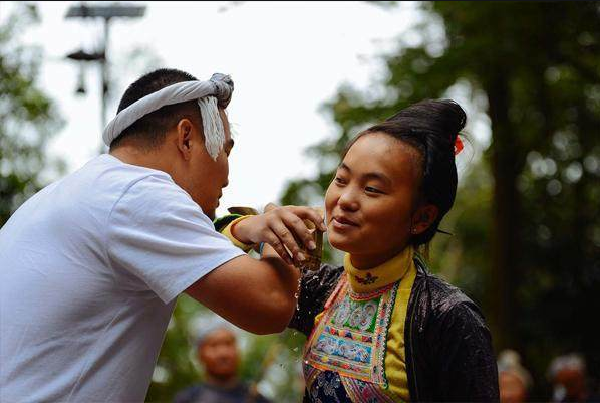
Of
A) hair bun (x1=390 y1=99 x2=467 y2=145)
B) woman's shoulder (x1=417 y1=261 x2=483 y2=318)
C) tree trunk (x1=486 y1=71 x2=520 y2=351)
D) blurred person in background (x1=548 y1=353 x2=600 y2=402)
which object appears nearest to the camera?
woman's shoulder (x1=417 y1=261 x2=483 y2=318)

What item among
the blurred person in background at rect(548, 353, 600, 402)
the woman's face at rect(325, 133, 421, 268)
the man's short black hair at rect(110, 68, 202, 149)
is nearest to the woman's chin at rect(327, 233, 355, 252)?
the woman's face at rect(325, 133, 421, 268)

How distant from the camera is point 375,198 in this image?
2.74m

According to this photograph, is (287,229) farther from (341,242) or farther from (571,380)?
(571,380)

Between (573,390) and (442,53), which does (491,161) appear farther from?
(573,390)

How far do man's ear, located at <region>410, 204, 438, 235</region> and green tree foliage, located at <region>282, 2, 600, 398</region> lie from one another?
7199mm

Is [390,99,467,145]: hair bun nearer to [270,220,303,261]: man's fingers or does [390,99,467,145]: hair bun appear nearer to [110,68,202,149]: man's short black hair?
[270,220,303,261]: man's fingers

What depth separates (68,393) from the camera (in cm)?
262

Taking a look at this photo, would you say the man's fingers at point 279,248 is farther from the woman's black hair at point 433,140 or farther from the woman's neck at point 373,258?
the woman's black hair at point 433,140

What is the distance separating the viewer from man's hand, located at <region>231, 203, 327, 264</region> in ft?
8.56

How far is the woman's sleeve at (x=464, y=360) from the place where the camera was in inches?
102

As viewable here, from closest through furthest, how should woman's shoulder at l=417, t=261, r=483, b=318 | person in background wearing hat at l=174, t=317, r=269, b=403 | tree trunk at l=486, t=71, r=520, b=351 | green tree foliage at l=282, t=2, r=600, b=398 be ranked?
1. woman's shoulder at l=417, t=261, r=483, b=318
2. person in background wearing hat at l=174, t=317, r=269, b=403
3. green tree foliage at l=282, t=2, r=600, b=398
4. tree trunk at l=486, t=71, r=520, b=351

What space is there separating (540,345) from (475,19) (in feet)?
24.4

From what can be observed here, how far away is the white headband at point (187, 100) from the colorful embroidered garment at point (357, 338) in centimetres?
58

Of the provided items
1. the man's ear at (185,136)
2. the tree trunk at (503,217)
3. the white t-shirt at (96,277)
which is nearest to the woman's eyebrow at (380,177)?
the white t-shirt at (96,277)
